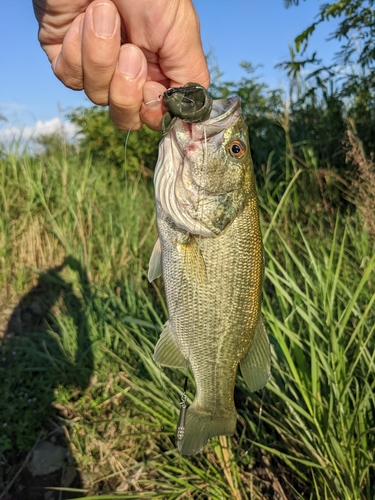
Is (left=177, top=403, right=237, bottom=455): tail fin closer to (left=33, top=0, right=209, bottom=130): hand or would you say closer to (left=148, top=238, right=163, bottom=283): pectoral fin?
(left=148, top=238, right=163, bottom=283): pectoral fin

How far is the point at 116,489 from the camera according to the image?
99.3 inches

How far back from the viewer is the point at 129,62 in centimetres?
156

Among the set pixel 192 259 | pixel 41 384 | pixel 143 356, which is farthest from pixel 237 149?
pixel 41 384

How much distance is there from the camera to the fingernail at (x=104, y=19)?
1.39m


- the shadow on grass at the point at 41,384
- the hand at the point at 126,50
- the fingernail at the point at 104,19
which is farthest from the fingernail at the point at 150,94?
the shadow on grass at the point at 41,384

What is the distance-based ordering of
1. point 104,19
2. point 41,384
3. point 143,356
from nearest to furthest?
1. point 104,19
2. point 143,356
3. point 41,384

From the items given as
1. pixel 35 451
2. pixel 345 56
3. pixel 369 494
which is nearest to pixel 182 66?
pixel 369 494

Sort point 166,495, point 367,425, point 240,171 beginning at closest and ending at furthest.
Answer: point 240,171 < point 367,425 < point 166,495

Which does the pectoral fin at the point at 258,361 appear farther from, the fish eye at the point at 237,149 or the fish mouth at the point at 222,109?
the fish mouth at the point at 222,109

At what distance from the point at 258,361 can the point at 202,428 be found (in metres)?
0.35

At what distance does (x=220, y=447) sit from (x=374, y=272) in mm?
1462

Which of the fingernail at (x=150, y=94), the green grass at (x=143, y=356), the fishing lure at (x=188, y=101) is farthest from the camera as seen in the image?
the green grass at (x=143, y=356)

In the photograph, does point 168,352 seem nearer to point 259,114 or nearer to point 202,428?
point 202,428

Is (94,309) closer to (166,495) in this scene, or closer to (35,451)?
(35,451)
